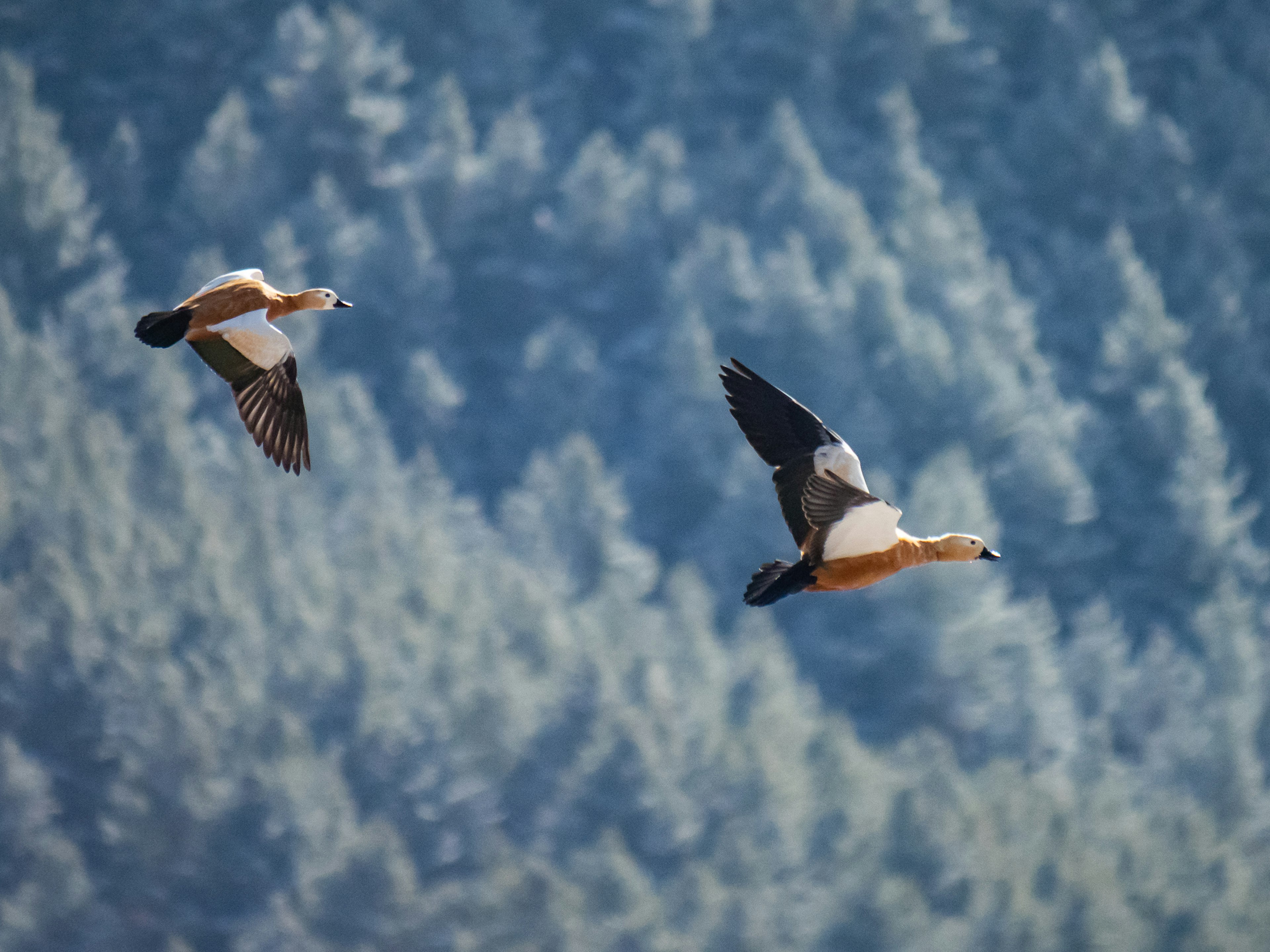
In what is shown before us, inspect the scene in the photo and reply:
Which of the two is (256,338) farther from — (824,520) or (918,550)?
(918,550)

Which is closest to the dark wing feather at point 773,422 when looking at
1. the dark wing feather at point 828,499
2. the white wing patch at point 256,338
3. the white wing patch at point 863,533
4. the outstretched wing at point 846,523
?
the dark wing feather at point 828,499

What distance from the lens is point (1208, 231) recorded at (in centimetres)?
7969

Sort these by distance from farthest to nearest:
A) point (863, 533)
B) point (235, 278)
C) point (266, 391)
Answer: point (266, 391)
point (235, 278)
point (863, 533)

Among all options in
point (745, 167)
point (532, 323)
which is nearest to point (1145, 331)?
point (745, 167)

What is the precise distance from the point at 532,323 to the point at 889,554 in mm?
66805

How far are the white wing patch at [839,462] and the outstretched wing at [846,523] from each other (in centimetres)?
29

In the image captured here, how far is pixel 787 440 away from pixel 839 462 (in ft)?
1.45

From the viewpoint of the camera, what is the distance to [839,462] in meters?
10.9

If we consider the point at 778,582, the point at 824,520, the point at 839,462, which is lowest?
the point at 778,582

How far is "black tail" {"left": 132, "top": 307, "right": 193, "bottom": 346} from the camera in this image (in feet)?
34.2

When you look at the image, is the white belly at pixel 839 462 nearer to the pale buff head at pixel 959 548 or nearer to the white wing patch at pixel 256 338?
the pale buff head at pixel 959 548

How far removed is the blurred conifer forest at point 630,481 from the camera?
45.3 metres

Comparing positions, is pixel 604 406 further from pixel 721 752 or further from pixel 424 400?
pixel 721 752

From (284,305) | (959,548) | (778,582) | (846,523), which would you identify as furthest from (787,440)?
(284,305)
